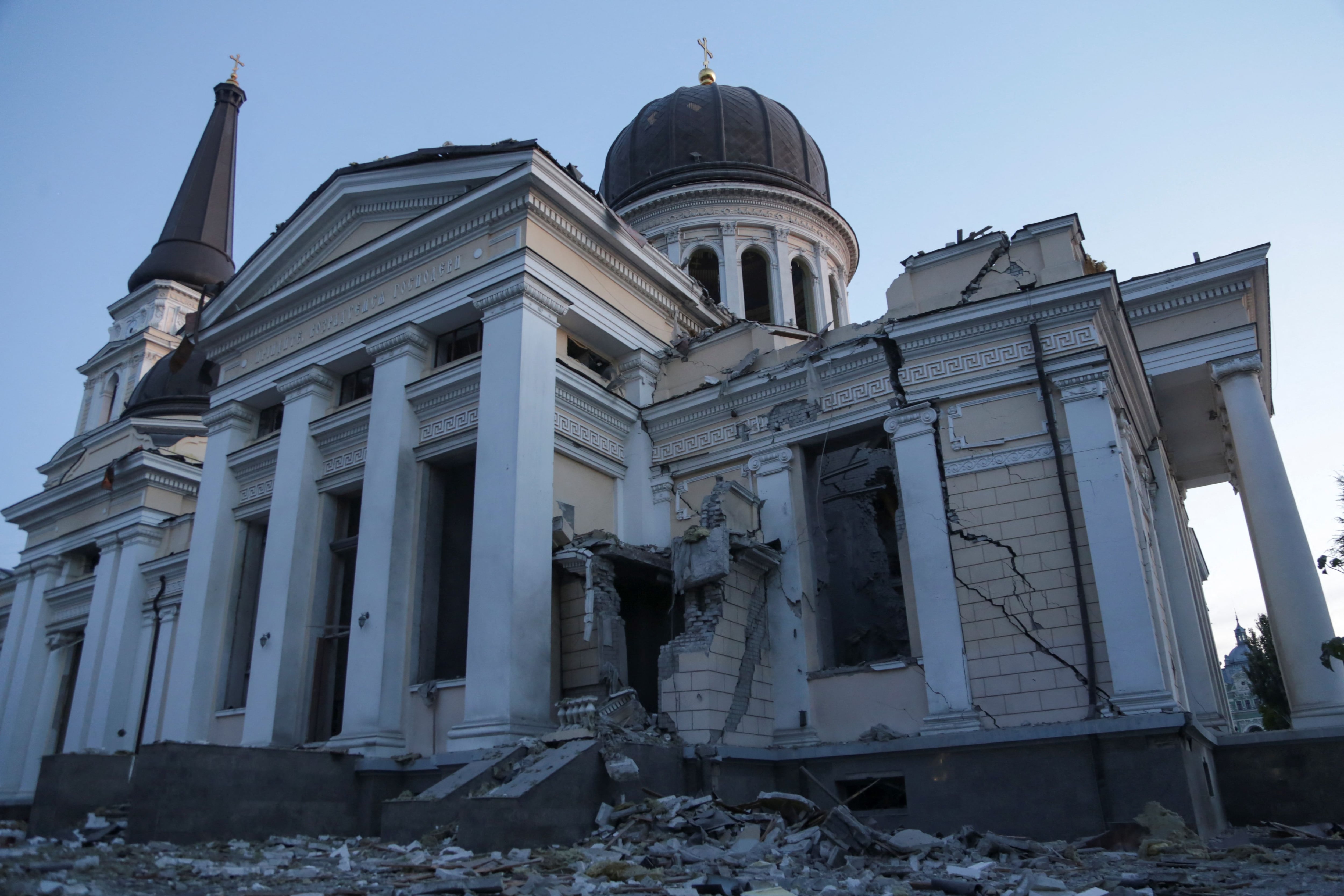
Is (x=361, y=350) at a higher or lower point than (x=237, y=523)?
higher

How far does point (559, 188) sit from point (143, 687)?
15.9 metres

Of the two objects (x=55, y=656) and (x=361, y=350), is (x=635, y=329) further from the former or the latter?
(x=55, y=656)

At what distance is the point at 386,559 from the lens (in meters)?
14.1

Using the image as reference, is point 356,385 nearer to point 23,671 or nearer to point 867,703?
point 867,703

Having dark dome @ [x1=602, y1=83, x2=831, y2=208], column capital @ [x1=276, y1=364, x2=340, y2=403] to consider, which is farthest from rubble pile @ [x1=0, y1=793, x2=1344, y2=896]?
dark dome @ [x1=602, y1=83, x2=831, y2=208]

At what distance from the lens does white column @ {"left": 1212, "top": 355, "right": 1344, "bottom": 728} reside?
14.5 meters

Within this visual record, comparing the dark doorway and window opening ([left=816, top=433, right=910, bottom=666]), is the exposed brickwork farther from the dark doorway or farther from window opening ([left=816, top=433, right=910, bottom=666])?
the dark doorway

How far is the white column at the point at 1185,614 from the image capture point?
1521 cm

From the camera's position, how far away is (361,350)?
53.4 ft

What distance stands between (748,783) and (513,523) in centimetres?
459

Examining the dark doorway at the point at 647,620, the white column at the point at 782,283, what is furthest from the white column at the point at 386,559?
the white column at the point at 782,283

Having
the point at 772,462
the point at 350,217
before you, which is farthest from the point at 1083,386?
the point at 350,217

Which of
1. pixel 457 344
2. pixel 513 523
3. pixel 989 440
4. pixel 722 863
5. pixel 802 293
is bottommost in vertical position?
pixel 722 863

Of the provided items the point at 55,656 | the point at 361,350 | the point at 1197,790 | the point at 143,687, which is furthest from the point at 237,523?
the point at 1197,790
